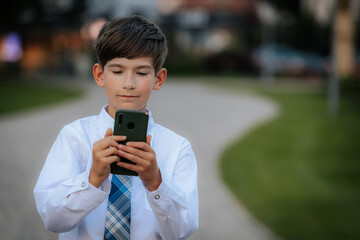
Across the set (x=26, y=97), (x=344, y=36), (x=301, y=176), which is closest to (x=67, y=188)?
(x=301, y=176)

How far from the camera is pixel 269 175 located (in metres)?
7.90

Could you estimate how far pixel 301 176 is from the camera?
26.0 ft

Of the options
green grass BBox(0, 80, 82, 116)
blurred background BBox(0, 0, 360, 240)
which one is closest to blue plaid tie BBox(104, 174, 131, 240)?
blurred background BBox(0, 0, 360, 240)

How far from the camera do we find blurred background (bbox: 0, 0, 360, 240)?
644 cm

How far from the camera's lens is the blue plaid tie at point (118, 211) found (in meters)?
1.81

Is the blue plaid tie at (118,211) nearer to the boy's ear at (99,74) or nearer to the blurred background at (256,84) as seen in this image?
the boy's ear at (99,74)

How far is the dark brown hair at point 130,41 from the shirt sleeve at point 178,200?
403mm

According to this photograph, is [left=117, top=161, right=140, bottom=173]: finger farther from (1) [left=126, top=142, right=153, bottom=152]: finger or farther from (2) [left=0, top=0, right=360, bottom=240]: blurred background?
(2) [left=0, top=0, right=360, bottom=240]: blurred background

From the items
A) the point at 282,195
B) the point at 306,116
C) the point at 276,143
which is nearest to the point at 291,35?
the point at 306,116

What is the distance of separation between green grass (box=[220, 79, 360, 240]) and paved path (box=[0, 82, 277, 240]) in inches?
12.6

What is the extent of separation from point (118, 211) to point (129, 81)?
505 millimetres

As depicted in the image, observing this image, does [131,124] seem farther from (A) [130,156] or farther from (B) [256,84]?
(B) [256,84]

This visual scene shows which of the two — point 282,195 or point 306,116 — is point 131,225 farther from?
point 306,116

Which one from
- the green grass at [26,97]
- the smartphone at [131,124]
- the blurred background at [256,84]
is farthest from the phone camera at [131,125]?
the green grass at [26,97]
